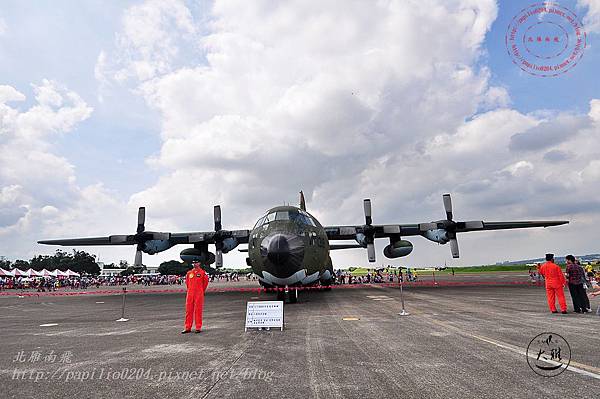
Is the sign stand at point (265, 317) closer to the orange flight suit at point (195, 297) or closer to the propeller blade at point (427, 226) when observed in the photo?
the orange flight suit at point (195, 297)

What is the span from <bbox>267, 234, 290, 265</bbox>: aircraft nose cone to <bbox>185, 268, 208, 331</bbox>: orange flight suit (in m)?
4.84

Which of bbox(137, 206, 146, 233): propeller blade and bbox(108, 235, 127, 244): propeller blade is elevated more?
bbox(137, 206, 146, 233): propeller blade

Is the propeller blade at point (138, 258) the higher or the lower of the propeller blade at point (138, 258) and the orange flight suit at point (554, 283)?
the higher

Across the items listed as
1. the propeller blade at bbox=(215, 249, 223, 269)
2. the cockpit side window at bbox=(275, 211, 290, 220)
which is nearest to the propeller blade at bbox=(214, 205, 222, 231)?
the propeller blade at bbox=(215, 249, 223, 269)

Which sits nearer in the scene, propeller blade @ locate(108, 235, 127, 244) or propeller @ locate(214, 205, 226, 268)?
propeller @ locate(214, 205, 226, 268)

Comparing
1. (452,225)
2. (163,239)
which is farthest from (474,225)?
(163,239)

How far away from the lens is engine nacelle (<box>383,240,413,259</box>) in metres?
26.6

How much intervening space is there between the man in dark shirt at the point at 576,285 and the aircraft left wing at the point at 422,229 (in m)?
14.0

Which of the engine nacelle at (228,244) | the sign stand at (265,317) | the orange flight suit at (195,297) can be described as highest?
the engine nacelle at (228,244)

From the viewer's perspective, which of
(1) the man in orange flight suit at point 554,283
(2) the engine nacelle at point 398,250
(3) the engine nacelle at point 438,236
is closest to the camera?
(1) the man in orange flight suit at point 554,283

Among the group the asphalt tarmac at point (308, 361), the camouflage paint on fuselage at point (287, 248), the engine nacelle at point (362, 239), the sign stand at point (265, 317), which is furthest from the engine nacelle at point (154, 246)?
the sign stand at point (265, 317)

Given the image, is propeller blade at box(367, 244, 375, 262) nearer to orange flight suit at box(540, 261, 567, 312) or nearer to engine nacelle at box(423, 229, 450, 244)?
engine nacelle at box(423, 229, 450, 244)

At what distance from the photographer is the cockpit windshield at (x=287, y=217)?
15.6 meters

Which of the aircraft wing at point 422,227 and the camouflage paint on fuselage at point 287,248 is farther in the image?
the aircraft wing at point 422,227
